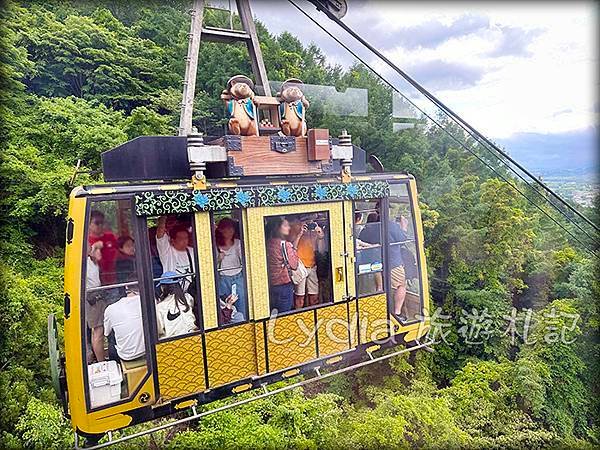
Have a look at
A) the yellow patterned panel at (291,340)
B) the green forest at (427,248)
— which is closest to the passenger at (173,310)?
the yellow patterned panel at (291,340)

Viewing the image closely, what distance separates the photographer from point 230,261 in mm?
2479

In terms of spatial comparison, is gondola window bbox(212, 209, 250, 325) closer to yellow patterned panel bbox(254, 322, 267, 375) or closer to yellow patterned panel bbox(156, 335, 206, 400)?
yellow patterned panel bbox(254, 322, 267, 375)

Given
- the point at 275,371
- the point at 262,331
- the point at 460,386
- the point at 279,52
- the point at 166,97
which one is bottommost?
the point at 460,386

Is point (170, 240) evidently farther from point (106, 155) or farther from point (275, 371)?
point (275, 371)

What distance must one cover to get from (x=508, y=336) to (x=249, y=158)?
899 cm

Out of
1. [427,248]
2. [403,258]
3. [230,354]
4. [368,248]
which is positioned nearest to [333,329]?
[368,248]

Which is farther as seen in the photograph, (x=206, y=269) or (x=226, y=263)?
(x=226, y=263)

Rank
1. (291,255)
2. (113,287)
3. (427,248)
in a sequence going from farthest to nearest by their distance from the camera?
(427,248)
(291,255)
(113,287)

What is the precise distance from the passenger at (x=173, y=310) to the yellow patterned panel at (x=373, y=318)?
1265mm

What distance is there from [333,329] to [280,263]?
652mm

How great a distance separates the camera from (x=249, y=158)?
2.49 m

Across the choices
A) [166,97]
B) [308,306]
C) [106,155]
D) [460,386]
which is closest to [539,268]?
[460,386]

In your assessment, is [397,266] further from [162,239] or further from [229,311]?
[162,239]

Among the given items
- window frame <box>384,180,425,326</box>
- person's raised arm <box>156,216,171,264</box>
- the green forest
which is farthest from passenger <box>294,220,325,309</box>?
the green forest
